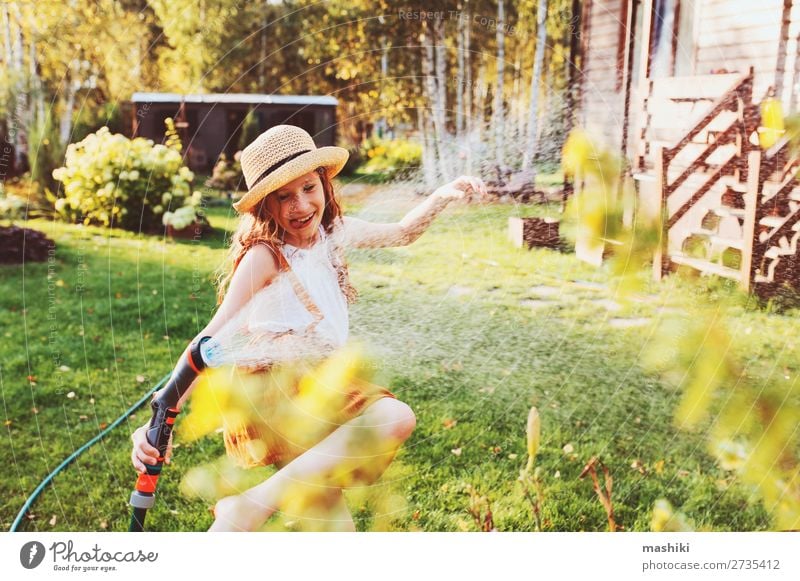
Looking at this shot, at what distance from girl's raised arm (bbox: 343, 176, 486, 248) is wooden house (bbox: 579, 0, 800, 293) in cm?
33

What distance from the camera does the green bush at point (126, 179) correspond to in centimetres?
198

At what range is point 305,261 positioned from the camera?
1.83 metres

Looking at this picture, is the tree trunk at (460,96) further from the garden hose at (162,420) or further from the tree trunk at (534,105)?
the garden hose at (162,420)

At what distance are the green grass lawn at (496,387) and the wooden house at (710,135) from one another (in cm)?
13

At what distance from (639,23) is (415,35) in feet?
1.82

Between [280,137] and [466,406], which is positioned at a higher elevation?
[280,137]

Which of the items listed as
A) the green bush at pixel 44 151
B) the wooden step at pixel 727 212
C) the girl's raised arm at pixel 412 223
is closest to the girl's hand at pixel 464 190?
the girl's raised arm at pixel 412 223

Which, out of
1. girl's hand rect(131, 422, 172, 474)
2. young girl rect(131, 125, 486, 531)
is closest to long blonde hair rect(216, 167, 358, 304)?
young girl rect(131, 125, 486, 531)

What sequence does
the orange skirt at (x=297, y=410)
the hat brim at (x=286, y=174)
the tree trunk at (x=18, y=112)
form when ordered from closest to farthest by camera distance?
1. the hat brim at (x=286, y=174)
2. the orange skirt at (x=297, y=410)
3. the tree trunk at (x=18, y=112)

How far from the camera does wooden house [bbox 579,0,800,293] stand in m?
1.92

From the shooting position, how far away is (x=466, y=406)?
2.04m

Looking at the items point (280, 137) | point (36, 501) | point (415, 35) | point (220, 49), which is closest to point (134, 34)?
point (220, 49)

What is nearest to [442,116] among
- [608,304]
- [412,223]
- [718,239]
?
[412,223]
